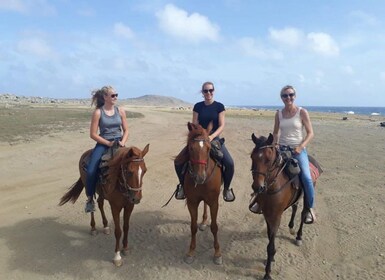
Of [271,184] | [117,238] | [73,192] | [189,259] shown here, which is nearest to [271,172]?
[271,184]

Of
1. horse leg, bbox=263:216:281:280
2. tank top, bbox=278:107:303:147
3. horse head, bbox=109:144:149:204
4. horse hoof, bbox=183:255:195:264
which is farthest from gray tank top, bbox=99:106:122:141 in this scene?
horse leg, bbox=263:216:281:280

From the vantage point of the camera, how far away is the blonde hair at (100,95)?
20.2 feet

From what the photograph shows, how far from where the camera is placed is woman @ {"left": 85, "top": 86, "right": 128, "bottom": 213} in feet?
20.2

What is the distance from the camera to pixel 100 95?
6.30m

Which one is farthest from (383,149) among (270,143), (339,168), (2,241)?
(2,241)

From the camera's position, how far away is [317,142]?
788 inches

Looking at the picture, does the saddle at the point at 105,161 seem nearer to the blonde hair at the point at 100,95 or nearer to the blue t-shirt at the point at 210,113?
the blonde hair at the point at 100,95

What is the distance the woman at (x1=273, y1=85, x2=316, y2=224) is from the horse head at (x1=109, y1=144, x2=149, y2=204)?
2.41m

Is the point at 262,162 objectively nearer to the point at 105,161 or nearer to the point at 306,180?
the point at 306,180

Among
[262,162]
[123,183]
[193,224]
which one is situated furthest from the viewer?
[193,224]

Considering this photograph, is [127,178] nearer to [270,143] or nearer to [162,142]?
[270,143]

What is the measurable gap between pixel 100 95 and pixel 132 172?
6.20ft

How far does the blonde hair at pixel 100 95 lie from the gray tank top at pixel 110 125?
0.20 m

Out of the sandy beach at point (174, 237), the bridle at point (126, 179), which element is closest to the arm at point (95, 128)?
the bridle at point (126, 179)
